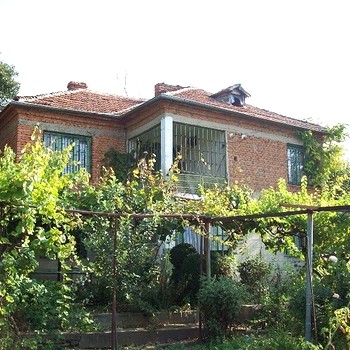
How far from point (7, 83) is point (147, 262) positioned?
1641cm

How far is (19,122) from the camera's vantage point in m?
17.3

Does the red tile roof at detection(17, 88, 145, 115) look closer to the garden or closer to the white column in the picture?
the white column

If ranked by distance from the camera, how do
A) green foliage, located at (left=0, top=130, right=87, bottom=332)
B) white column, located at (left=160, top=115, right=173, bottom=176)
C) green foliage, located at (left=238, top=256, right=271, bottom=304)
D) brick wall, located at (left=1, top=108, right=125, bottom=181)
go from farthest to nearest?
brick wall, located at (left=1, top=108, right=125, bottom=181), white column, located at (left=160, top=115, right=173, bottom=176), green foliage, located at (left=238, top=256, right=271, bottom=304), green foliage, located at (left=0, top=130, right=87, bottom=332)

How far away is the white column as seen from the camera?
16859 millimetres

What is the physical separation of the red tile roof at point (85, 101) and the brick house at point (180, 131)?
0.04 m

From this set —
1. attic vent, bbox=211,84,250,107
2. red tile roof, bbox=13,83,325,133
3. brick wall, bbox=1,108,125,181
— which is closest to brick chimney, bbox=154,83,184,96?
red tile roof, bbox=13,83,325,133

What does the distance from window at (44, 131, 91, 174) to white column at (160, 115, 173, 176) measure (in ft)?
9.47

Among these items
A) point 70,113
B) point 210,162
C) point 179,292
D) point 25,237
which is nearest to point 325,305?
→ point 179,292

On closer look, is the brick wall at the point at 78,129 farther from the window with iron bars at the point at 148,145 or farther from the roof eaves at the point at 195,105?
the roof eaves at the point at 195,105

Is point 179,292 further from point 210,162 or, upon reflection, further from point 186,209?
→ point 210,162

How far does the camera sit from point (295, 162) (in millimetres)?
20453

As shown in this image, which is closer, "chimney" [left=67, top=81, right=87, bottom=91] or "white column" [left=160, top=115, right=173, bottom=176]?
"white column" [left=160, top=115, right=173, bottom=176]

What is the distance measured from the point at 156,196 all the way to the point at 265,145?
25.9 feet

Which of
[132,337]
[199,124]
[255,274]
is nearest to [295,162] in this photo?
[199,124]
